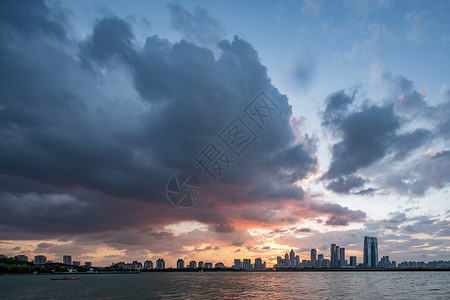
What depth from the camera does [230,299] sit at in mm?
103062

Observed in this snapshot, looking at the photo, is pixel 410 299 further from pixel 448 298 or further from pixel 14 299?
pixel 14 299

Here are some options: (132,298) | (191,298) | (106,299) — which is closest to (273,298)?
(191,298)

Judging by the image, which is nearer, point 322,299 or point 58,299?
point 322,299

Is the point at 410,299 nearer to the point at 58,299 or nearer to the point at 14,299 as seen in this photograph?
the point at 58,299

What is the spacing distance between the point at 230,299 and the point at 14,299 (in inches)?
3166

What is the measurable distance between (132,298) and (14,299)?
150 ft

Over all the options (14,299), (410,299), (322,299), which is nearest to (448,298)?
(410,299)

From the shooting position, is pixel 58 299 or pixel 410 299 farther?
pixel 58 299

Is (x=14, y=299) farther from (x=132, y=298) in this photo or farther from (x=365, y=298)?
(x=365, y=298)

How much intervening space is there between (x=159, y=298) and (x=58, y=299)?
38616 millimetres

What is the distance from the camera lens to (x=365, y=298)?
4154 inches

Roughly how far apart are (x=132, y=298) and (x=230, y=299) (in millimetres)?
34778

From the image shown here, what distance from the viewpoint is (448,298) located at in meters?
105

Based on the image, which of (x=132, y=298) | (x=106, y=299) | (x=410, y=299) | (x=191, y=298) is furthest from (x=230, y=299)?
(x=410, y=299)
